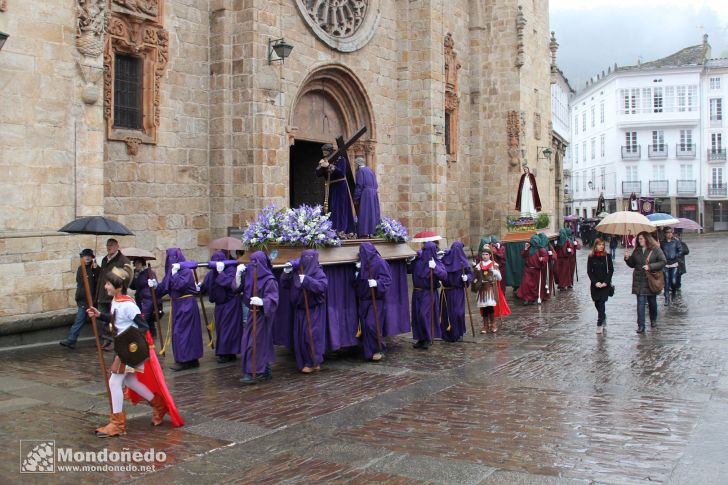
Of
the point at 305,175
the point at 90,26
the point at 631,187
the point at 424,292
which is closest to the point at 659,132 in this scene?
the point at 631,187

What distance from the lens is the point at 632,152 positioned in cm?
6519

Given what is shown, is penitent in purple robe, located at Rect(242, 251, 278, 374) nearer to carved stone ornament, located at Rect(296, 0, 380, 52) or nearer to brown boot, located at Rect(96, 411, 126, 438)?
brown boot, located at Rect(96, 411, 126, 438)

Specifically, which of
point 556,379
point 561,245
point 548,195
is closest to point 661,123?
point 548,195

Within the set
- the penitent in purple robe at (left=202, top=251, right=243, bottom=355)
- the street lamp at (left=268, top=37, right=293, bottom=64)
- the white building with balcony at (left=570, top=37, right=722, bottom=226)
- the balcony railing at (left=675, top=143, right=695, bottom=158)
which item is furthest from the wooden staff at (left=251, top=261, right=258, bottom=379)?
the balcony railing at (left=675, top=143, right=695, bottom=158)

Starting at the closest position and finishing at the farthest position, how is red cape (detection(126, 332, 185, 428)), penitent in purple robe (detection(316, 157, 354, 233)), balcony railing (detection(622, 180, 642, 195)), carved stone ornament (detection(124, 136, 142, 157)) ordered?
red cape (detection(126, 332, 185, 428)) → penitent in purple robe (detection(316, 157, 354, 233)) → carved stone ornament (detection(124, 136, 142, 157)) → balcony railing (detection(622, 180, 642, 195))

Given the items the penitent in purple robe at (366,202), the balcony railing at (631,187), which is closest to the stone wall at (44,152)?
the penitent in purple robe at (366,202)

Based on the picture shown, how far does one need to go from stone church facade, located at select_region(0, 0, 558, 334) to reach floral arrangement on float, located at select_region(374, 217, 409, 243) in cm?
386

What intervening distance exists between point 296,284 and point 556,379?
3.56 meters

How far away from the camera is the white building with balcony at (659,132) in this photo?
63.2 m

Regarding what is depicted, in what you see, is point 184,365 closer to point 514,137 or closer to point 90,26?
point 90,26

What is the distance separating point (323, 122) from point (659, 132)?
52846mm

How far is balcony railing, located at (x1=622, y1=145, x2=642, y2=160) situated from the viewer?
2549 inches

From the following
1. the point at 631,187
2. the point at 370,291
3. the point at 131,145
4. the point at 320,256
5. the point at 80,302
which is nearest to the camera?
the point at 320,256

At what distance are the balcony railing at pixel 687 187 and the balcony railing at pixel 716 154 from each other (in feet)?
7.98
